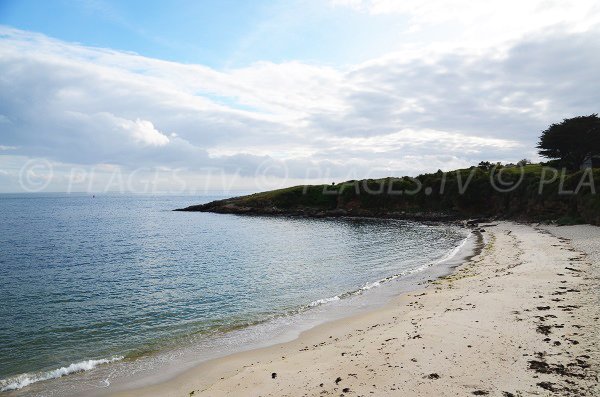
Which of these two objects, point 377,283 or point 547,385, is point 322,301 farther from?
point 547,385

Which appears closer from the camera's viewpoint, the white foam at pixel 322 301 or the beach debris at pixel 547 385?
the beach debris at pixel 547 385

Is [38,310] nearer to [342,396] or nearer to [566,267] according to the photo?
[342,396]

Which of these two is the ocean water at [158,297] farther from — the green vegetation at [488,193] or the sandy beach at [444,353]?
the green vegetation at [488,193]

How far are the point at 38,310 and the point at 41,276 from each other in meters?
11.1

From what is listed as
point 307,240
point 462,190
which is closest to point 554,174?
point 462,190

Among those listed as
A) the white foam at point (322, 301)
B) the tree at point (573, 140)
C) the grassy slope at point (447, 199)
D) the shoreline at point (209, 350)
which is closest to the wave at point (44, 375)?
the shoreline at point (209, 350)

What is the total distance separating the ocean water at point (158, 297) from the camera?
15.2 meters

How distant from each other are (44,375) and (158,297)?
11.2m

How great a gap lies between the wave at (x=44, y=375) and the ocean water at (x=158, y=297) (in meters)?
0.04

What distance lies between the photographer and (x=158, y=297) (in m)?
25.0

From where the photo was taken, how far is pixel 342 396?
388 inches

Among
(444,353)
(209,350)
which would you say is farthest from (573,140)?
(209,350)

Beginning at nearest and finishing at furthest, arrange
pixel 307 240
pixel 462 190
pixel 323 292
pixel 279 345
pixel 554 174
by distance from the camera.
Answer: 1. pixel 279 345
2. pixel 323 292
3. pixel 307 240
4. pixel 554 174
5. pixel 462 190

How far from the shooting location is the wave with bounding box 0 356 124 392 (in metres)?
13.1
